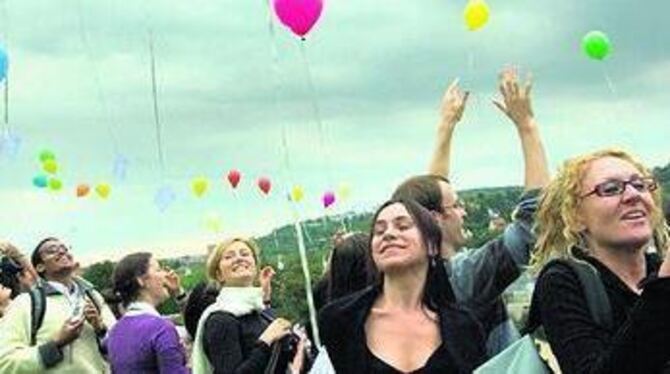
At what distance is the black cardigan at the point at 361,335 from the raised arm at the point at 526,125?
1.93 feet

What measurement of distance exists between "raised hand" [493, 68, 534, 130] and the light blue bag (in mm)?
1470

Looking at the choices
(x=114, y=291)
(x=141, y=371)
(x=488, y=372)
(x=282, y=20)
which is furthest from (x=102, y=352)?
(x=488, y=372)

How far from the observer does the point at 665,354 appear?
2734mm

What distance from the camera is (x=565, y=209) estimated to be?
3.44 m

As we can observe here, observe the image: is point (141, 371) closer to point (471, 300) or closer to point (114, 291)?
point (114, 291)

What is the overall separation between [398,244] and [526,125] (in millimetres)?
733

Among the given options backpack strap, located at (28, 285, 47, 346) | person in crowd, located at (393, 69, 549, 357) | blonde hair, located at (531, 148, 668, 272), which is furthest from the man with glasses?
blonde hair, located at (531, 148, 668, 272)

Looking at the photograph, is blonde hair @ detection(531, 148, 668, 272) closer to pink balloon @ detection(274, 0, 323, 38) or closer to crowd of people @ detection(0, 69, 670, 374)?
crowd of people @ detection(0, 69, 670, 374)

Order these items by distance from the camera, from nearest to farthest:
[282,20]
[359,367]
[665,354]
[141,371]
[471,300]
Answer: [665,354], [359,367], [471,300], [141,371], [282,20]

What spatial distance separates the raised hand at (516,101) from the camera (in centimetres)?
461

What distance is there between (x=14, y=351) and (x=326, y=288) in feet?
6.97

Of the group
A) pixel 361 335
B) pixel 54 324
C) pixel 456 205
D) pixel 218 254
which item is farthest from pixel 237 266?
pixel 361 335

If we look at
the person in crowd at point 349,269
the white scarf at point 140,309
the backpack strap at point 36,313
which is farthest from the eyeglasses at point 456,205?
the backpack strap at point 36,313

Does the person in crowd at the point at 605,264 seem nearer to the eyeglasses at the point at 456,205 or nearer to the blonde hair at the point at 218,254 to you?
the eyeglasses at the point at 456,205
